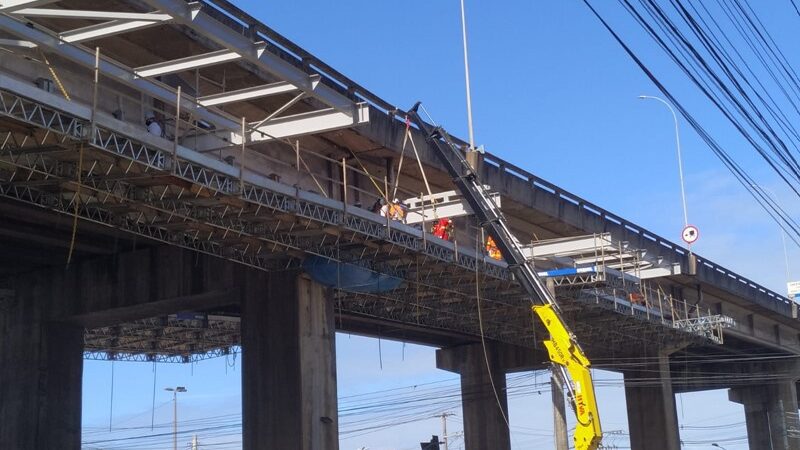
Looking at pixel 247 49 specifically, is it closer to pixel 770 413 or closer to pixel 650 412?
pixel 650 412

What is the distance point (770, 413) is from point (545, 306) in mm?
51854

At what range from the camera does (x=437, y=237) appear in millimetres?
27094

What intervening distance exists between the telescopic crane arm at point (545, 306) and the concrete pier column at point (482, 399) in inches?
1047

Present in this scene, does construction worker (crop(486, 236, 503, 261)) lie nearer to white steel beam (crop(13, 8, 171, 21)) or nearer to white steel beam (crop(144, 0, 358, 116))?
white steel beam (crop(144, 0, 358, 116))

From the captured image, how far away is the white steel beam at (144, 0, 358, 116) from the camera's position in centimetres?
1797

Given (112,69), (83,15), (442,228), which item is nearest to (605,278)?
(442,228)

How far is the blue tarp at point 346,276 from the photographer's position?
26375 mm

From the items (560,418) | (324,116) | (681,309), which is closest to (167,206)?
(324,116)

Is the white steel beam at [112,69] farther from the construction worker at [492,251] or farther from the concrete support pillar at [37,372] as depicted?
the concrete support pillar at [37,372]

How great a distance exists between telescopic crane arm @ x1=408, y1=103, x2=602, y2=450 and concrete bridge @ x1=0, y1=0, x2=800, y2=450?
1120mm

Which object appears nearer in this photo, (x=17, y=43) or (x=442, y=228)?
(x=17, y=43)

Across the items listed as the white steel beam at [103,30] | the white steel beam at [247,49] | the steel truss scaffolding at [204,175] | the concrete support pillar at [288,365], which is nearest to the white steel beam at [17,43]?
the steel truss scaffolding at [204,175]

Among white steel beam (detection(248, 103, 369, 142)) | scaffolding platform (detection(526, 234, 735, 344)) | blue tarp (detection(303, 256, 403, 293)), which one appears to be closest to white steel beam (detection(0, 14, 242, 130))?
white steel beam (detection(248, 103, 369, 142))

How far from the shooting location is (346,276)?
27.0 m
